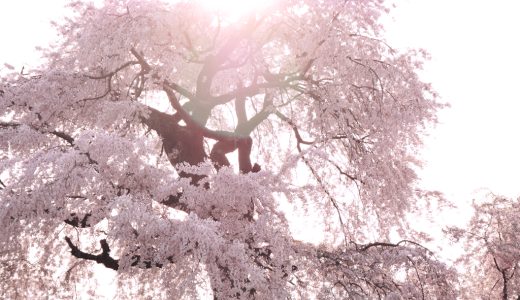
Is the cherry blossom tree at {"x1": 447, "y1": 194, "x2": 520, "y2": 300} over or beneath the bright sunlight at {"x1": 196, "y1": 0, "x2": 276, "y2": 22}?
beneath

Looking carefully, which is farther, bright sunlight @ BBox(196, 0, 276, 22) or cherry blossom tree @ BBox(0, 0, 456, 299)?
bright sunlight @ BBox(196, 0, 276, 22)

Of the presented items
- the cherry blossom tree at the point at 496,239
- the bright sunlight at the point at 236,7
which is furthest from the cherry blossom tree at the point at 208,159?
the cherry blossom tree at the point at 496,239

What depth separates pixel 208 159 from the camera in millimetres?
8781

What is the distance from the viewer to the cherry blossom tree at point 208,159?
693 cm

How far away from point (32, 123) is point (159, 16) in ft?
10.5

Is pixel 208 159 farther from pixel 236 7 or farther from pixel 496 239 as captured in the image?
pixel 496 239

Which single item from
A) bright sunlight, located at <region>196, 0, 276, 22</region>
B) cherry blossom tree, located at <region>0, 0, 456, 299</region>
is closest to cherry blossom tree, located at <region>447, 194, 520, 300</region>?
cherry blossom tree, located at <region>0, 0, 456, 299</region>

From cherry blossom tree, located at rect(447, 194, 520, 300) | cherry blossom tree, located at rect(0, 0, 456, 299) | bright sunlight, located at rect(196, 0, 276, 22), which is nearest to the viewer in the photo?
cherry blossom tree, located at rect(0, 0, 456, 299)

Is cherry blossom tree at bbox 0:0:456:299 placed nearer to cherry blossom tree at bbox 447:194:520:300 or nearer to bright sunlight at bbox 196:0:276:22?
bright sunlight at bbox 196:0:276:22

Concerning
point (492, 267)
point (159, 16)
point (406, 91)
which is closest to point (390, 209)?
point (406, 91)

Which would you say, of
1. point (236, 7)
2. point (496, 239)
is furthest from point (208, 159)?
point (496, 239)

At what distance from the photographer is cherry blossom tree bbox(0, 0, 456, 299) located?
6934 millimetres

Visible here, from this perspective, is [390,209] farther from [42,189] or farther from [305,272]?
[42,189]

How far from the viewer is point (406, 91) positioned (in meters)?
10.9
